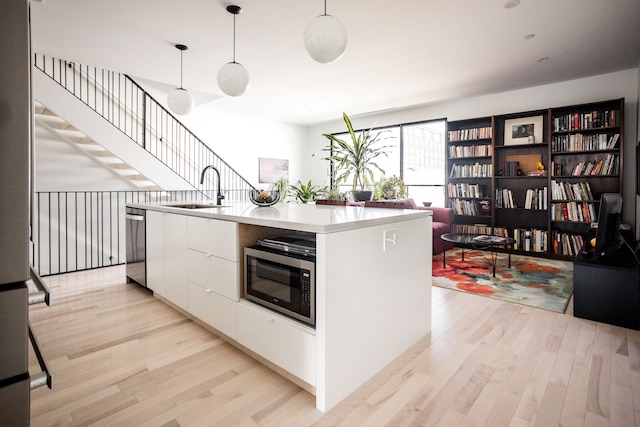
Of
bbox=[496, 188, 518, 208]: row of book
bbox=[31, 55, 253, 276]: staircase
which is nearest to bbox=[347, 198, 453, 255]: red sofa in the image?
bbox=[496, 188, 518, 208]: row of book

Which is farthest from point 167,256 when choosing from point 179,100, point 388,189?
point 388,189

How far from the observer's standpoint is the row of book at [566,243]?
470cm

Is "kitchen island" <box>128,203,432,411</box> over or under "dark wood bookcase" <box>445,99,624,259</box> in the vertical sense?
under

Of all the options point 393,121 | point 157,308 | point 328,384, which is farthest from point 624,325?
point 393,121

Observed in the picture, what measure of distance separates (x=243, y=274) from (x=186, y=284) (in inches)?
30.6

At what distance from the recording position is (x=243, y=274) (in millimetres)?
2008

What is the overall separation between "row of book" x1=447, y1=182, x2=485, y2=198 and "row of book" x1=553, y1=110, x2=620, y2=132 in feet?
4.50

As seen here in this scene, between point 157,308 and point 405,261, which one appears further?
point 157,308

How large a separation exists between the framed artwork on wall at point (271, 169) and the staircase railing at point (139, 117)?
762mm

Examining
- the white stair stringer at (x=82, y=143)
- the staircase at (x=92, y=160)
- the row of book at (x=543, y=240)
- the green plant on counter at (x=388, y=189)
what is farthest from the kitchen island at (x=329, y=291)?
the row of book at (x=543, y=240)

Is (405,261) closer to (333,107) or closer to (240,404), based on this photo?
(240,404)

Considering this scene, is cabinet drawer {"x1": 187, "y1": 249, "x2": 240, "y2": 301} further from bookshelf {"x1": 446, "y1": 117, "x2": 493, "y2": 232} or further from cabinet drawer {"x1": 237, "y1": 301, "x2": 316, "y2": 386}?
bookshelf {"x1": 446, "y1": 117, "x2": 493, "y2": 232}

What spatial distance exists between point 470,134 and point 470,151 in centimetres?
29

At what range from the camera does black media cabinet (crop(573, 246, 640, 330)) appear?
7.88 ft
